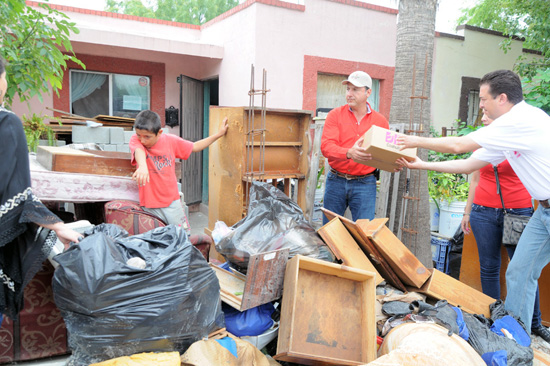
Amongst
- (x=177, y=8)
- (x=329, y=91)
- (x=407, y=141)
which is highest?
(x=177, y=8)

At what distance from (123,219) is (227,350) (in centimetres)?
164

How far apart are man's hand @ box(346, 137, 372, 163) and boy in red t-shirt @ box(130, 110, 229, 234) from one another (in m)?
1.64

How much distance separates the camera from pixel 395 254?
342 cm

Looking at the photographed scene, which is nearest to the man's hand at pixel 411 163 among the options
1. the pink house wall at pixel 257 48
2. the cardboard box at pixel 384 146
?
the cardboard box at pixel 384 146

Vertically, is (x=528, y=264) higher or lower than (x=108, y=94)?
lower

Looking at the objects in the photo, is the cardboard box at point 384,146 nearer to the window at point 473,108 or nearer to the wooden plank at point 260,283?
the wooden plank at point 260,283

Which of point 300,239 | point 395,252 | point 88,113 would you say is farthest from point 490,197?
point 88,113

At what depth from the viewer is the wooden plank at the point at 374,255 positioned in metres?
3.45

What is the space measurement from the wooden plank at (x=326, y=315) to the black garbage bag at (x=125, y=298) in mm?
588

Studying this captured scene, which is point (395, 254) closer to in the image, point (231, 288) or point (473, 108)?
point (231, 288)

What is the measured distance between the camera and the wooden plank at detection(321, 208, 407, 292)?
3453 millimetres

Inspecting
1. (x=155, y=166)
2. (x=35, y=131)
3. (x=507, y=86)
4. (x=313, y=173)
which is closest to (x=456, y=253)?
(x=313, y=173)

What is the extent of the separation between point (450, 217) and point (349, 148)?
1.96 meters

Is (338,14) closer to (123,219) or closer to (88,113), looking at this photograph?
(88,113)
